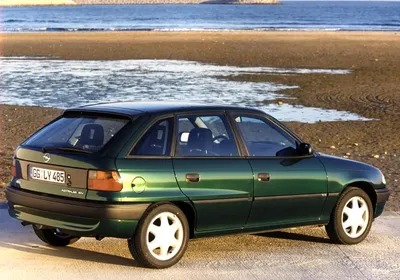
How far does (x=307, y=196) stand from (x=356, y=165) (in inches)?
27.4

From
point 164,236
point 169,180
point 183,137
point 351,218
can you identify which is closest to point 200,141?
point 183,137

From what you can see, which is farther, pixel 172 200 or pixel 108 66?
pixel 108 66

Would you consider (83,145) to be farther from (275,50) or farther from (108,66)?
(275,50)

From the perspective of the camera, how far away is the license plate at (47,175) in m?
7.54

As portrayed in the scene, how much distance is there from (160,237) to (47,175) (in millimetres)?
1021

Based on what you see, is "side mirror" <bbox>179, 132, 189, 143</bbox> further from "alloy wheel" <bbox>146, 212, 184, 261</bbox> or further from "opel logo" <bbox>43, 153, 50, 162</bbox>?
"opel logo" <bbox>43, 153, 50, 162</bbox>

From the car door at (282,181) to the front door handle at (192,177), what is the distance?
589mm

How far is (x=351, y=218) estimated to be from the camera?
8.75m

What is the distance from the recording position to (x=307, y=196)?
841 centimetres

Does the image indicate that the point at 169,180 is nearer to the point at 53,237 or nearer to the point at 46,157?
the point at 46,157

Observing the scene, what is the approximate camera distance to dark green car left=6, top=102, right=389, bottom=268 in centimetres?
741

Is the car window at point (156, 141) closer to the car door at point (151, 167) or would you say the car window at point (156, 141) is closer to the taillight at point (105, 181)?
the car door at point (151, 167)

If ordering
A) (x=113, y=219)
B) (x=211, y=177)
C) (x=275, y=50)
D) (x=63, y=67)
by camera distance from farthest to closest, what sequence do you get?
1. (x=275, y=50)
2. (x=63, y=67)
3. (x=211, y=177)
4. (x=113, y=219)

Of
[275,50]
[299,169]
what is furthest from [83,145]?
[275,50]
